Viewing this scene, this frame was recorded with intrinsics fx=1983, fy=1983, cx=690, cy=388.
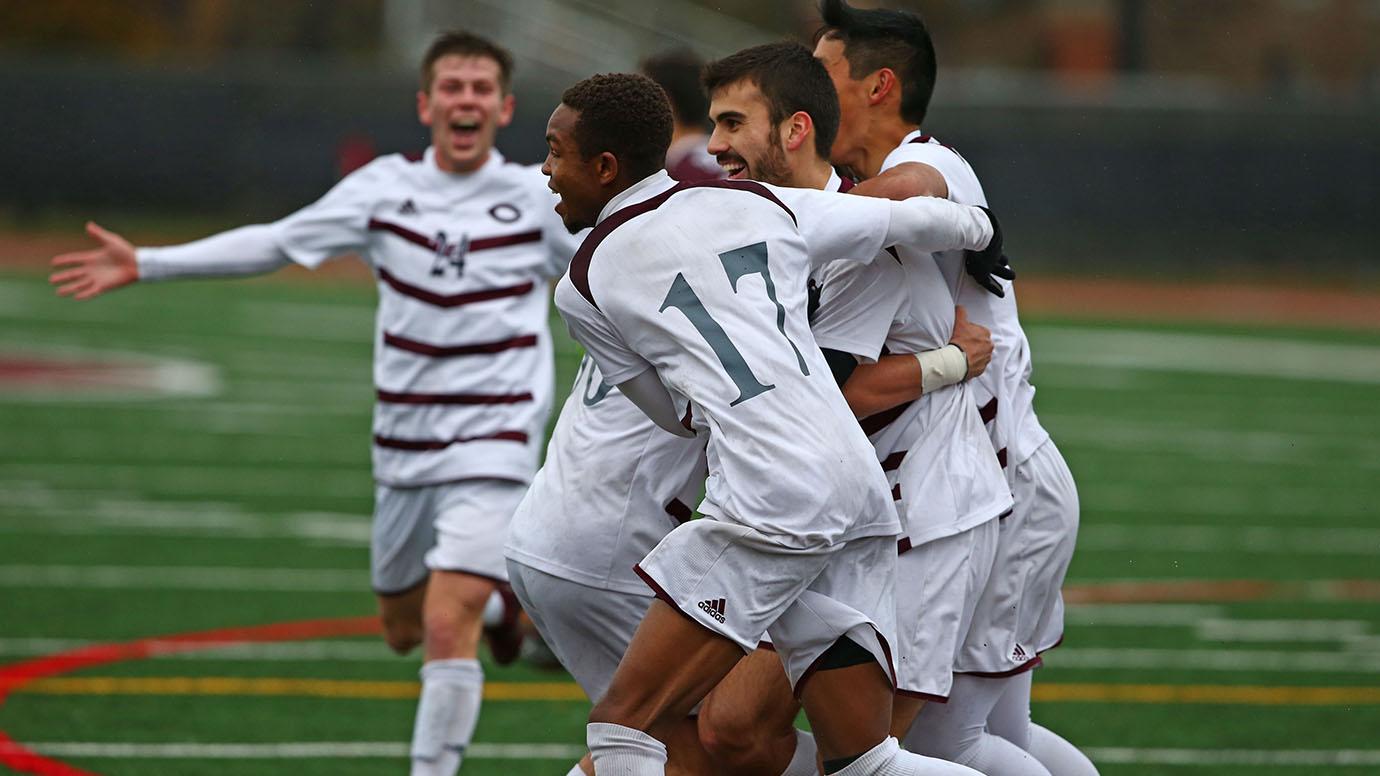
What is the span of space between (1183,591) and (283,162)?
22688mm

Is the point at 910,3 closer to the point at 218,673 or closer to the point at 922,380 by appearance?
the point at 218,673

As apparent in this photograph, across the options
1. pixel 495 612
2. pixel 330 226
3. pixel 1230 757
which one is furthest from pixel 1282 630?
pixel 330 226

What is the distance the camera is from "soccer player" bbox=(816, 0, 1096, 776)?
15.7ft

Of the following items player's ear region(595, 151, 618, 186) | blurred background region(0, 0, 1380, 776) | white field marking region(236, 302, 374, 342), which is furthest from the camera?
white field marking region(236, 302, 374, 342)

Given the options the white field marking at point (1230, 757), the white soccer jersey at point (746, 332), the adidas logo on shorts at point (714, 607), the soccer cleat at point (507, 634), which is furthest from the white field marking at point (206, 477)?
the adidas logo on shorts at point (714, 607)

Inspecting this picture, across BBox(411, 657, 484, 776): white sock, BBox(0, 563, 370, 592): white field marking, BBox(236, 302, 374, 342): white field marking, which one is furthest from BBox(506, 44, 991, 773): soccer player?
BBox(236, 302, 374, 342): white field marking

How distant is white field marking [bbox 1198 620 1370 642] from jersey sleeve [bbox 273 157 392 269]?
14.6 ft

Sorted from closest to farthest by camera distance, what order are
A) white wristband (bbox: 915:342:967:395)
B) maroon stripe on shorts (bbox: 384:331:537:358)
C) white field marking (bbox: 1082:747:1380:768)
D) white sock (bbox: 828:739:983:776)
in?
white sock (bbox: 828:739:983:776) → white wristband (bbox: 915:342:967:395) → maroon stripe on shorts (bbox: 384:331:537:358) → white field marking (bbox: 1082:747:1380:768)

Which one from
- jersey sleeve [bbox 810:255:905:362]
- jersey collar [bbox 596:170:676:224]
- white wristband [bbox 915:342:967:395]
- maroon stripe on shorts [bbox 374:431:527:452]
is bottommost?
maroon stripe on shorts [bbox 374:431:527:452]

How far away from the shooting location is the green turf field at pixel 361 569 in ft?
23.3

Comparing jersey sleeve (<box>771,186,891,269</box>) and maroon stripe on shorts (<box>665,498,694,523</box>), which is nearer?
jersey sleeve (<box>771,186,891,269</box>)

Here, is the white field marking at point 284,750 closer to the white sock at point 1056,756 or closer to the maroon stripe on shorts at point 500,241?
the maroon stripe on shorts at point 500,241

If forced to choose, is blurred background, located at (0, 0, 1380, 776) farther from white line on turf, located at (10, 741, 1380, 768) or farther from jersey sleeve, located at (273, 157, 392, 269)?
jersey sleeve, located at (273, 157, 392, 269)

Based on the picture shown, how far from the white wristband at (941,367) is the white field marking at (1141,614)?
4937 mm
